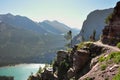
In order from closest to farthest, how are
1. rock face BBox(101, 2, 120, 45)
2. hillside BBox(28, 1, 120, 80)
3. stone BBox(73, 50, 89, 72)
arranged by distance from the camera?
1. hillside BBox(28, 1, 120, 80)
2. stone BBox(73, 50, 89, 72)
3. rock face BBox(101, 2, 120, 45)

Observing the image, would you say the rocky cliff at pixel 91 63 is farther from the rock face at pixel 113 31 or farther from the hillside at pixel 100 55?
the rock face at pixel 113 31

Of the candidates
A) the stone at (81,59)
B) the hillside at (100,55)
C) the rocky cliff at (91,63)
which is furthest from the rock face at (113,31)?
the stone at (81,59)

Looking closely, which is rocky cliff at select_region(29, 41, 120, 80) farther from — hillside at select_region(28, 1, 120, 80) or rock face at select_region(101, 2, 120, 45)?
rock face at select_region(101, 2, 120, 45)

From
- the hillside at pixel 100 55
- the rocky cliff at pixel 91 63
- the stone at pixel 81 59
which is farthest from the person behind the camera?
the stone at pixel 81 59

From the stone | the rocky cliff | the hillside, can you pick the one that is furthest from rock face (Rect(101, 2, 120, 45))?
the stone

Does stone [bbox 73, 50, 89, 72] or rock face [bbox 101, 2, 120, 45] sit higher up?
rock face [bbox 101, 2, 120, 45]

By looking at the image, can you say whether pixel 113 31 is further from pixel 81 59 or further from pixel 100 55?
pixel 100 55

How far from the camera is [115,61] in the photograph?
37.0 meters

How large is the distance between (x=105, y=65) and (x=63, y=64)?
68963 millimetres

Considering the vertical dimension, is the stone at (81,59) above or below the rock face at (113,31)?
below

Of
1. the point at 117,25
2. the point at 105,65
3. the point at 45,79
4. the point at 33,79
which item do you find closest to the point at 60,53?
the point at 45,79

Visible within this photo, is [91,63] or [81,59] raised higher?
[81,59]

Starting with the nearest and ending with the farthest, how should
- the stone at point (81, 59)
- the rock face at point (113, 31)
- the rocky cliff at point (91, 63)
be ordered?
the rocky cliff at point (91, 63) → the stone at point (81, 59) → the rock face at point (113, 31)

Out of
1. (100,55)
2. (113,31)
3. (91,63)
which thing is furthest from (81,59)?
(113,31)
